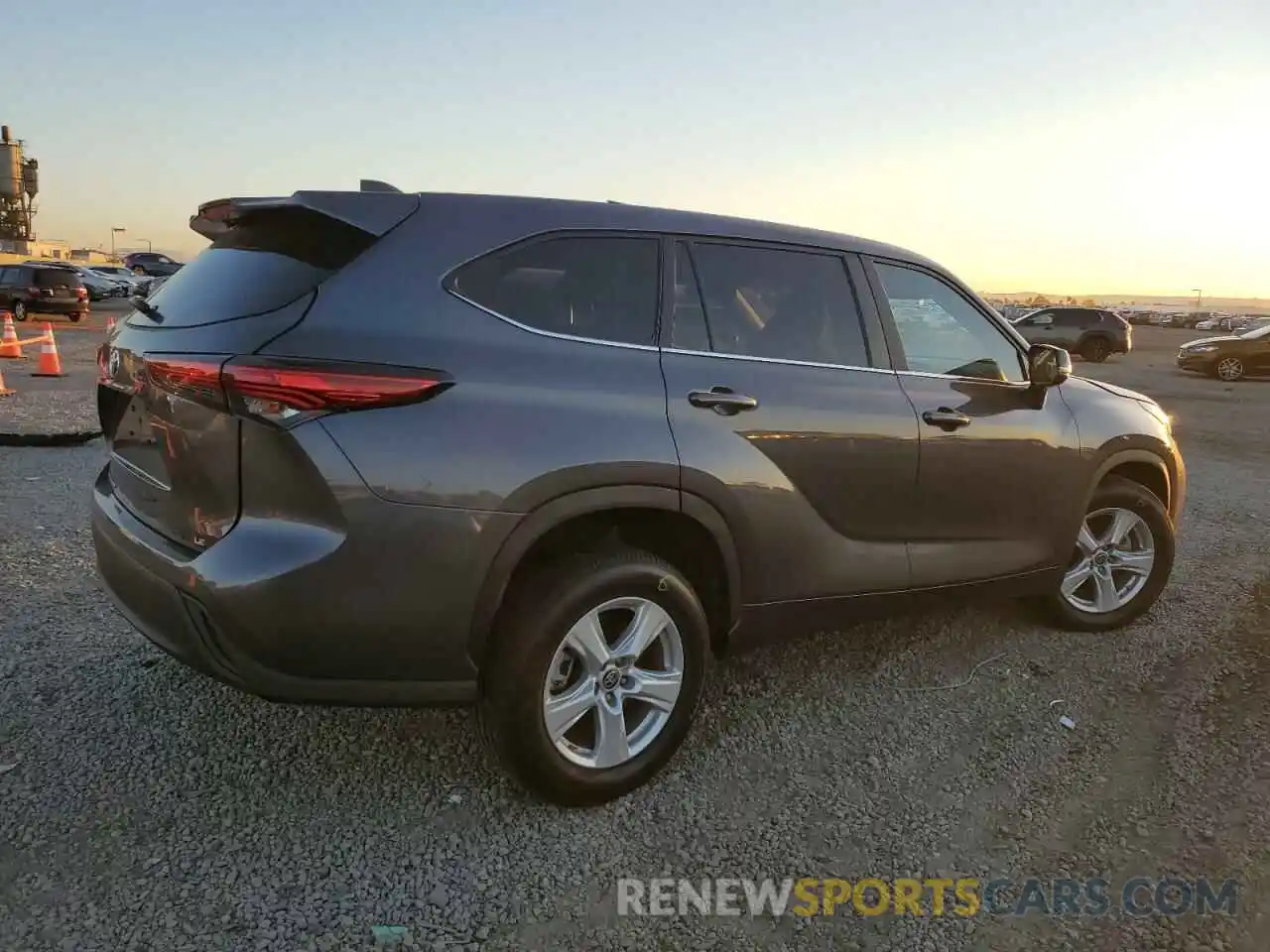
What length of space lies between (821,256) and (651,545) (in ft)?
4.33

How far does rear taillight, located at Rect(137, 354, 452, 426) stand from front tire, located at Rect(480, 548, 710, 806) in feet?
2.33

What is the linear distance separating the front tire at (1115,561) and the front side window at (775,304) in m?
1.80

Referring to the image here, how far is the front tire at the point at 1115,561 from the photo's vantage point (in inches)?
168

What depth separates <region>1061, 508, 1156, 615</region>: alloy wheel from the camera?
4289 mm

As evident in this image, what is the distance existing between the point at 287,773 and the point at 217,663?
0.70 m

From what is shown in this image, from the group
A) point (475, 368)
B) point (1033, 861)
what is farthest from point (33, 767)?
point (1033, 861)

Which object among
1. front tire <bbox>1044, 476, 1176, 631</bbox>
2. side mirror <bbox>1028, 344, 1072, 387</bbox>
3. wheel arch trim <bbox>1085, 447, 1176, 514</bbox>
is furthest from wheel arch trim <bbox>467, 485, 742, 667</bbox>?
front tire <bbox>1044, 476, 1176, 631</bbox>

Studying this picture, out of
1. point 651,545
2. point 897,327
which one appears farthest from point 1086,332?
point 651,545

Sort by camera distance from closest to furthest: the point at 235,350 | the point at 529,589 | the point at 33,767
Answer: the point at 235,350 → the point at 529,589 → the point at 33,767

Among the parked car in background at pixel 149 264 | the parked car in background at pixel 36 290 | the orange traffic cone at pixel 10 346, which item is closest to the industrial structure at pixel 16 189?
the parked car in background at pixel 149 264

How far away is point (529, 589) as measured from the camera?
8.51 ft

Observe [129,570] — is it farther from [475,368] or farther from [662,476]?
[662,476]

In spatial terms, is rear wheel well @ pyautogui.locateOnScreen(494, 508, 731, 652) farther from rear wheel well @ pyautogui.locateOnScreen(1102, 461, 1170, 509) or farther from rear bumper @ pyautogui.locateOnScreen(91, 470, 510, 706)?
rear wheel well @ pyautogui.locateOnScreen(1102, 461, 1170, 509)

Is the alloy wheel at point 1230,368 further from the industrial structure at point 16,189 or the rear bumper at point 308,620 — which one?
the industrial structure at point 16,189
